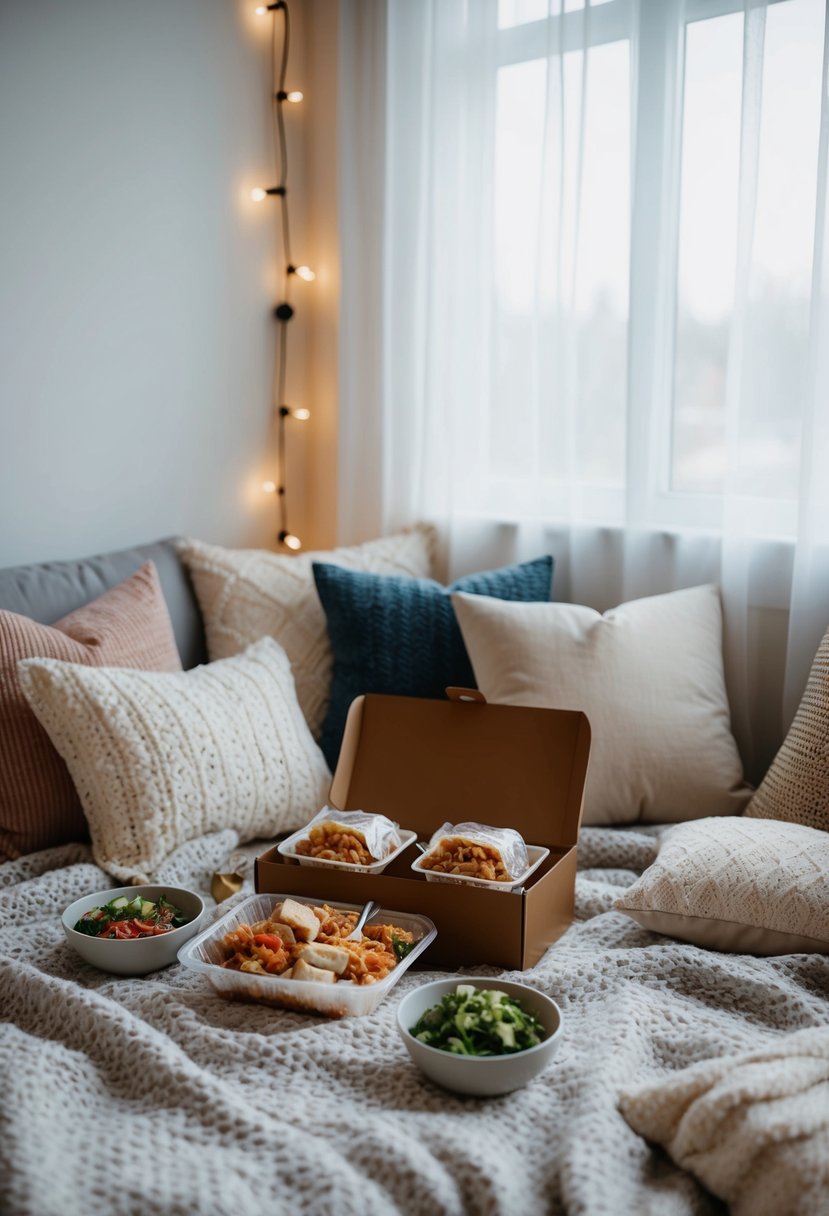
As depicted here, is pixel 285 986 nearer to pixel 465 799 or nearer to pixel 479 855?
pixel 479 855

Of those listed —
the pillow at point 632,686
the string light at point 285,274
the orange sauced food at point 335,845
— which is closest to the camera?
the orange sauced food at point 335,845

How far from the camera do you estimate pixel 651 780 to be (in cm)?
194

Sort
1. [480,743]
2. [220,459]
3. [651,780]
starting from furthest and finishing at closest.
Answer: [220,459] → [651,780] → [480,743]

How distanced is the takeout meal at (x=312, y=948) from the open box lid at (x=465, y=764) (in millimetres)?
310

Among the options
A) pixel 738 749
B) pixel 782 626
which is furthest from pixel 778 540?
pixel 738 749

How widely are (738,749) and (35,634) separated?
52.3 inches

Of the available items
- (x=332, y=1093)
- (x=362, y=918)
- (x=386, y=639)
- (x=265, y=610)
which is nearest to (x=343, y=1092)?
(x=332, y=1093)

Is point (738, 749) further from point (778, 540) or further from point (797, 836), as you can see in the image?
point (797, 836)

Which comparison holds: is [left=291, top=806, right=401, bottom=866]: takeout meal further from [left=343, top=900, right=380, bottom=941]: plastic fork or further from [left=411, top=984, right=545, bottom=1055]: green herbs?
[left=411, top=984, right=545, bottom=1055]: green herbs

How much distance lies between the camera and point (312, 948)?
1.30 meters

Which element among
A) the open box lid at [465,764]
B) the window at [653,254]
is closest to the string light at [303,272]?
the window at [653,254]

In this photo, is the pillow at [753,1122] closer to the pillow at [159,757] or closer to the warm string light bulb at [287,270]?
the pillow at [159,757]

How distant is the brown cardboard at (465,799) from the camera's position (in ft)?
4.72

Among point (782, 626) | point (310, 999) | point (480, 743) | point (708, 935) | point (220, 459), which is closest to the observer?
point (310, 999)
